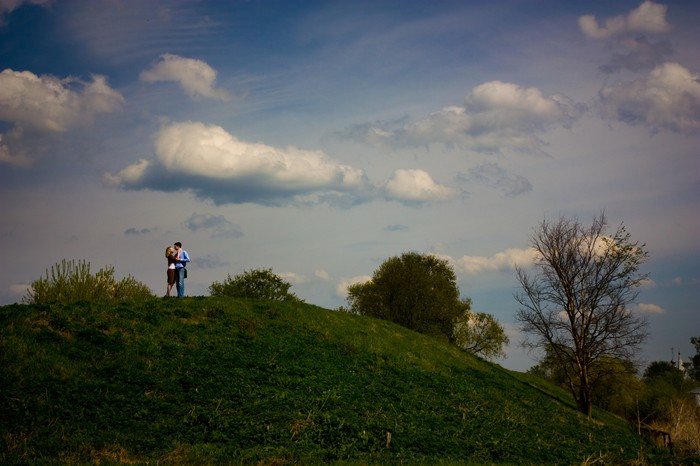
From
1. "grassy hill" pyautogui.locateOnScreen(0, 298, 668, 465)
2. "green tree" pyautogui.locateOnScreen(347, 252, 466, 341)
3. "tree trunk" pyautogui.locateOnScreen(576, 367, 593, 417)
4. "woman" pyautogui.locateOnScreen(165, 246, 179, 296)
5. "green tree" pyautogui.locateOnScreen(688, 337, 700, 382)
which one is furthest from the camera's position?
"green tree" pyautogui.locateOnScreen(688, 337, 700, 382)

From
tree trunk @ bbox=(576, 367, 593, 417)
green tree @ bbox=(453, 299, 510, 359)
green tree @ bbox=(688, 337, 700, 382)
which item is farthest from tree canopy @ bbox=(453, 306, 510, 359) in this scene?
green tree @ bbox=(688, 337, 700, 382)

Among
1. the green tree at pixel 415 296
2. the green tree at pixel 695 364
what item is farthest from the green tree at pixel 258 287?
the green tree at pixel 695 364

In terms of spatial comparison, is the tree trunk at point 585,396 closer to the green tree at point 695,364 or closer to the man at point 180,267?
the man at point 180,267

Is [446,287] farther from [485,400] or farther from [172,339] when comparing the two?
[172,339]

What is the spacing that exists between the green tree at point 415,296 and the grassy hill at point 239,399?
27.2 meters

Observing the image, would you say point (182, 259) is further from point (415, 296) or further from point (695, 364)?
point (695, 364)

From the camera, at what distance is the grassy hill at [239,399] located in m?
17.5

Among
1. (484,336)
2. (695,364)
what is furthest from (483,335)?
(695,364)

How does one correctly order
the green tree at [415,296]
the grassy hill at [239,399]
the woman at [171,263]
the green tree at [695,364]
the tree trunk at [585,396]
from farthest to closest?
the green tree at [695,364], the green tree at [415,296], the tree trunk at [585,396], the woman at [171,263], the grassy hill at [239,399]

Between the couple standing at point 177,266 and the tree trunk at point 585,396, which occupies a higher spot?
the couple standing at point 177,266

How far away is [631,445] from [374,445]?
1510 cm

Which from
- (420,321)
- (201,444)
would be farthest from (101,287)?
(420,321)

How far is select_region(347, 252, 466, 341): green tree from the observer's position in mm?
60844

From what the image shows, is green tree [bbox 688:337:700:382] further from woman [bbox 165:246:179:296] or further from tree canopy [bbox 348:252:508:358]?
woman [bbox 165:246:179:296]
